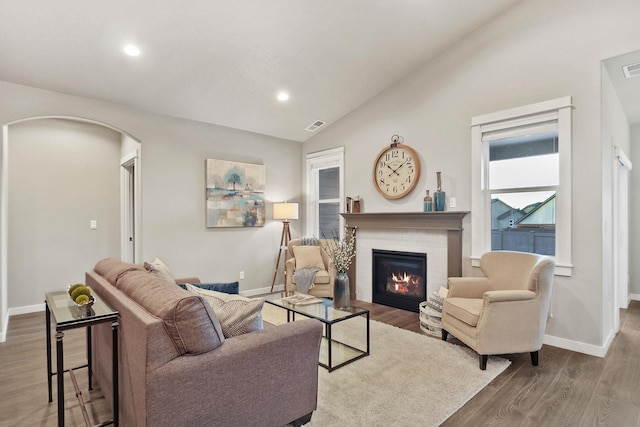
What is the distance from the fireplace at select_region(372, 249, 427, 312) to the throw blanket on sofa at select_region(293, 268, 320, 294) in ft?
3.06

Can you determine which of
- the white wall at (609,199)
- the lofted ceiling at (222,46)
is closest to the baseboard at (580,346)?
the white wall at (609,199)

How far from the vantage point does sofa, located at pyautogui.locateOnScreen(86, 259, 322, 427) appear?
1461 mm

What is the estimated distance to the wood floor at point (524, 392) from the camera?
2139mm

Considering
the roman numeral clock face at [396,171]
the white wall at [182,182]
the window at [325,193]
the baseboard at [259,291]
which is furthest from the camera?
the window at [325,193]

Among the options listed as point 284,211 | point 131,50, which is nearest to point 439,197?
point 284,211

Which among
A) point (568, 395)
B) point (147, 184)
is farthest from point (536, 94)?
point (147, 184)

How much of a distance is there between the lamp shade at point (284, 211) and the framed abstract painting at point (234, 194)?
10.0 inches

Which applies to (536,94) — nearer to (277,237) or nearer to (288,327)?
(288,327)

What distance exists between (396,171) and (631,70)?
2.50 metres

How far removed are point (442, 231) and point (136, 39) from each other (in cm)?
378

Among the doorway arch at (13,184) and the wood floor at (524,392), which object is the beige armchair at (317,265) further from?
the wood floor at (524,392)

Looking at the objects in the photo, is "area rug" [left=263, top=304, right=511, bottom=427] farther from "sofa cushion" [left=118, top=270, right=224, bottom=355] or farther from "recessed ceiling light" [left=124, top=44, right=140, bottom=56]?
"recessed ceiling light" [left=124, top=44, right=140, bottom=56]

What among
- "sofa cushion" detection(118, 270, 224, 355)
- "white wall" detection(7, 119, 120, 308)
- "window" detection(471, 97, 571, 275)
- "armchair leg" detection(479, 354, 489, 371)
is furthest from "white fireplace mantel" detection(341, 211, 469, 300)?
"white wall" detection(7, 119, 120, 308)

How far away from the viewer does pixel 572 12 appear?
3.18 meters
